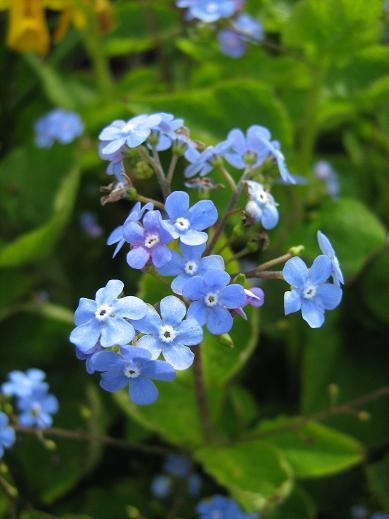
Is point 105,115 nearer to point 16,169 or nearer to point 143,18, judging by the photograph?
point 16,169

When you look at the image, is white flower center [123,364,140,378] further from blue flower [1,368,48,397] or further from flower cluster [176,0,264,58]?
flower cluster [176,0,264,58]

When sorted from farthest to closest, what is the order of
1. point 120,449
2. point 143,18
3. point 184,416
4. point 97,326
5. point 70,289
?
1. point 143,18
2. point 70,289
3. point 120,449
4. point 184,416
5. point 97,326

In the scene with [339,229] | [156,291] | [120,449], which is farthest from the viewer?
[120,449]

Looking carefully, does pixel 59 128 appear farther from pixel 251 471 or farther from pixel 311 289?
pixel 311 289

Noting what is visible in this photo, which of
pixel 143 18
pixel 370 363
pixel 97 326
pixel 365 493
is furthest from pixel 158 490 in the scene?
pixel 143 18

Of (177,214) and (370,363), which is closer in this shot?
(177,214)

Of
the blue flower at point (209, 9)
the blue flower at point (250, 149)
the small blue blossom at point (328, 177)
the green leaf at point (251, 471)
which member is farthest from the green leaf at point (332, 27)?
the green leaf at point (251, 471)
